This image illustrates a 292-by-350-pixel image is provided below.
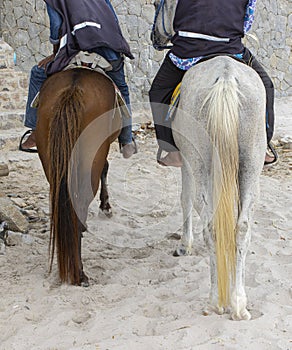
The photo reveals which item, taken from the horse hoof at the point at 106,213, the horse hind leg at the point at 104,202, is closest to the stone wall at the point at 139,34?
the horse hind leg at the point at 104,202

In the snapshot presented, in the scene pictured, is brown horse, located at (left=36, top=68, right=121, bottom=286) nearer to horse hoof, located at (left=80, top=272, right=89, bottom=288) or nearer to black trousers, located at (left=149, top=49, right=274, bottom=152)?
horse hoof, located at (left=80, top=272, right=89, bottom=288)

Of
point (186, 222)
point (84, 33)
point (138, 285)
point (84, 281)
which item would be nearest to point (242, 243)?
point (138, 285)

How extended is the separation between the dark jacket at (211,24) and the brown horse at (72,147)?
0.70m

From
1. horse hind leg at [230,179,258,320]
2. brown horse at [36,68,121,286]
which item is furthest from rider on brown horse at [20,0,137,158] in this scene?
horse hind leg at [230,179,258,320]

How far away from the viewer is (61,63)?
3824 millimetres

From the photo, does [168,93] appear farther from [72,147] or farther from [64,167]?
[64,167]

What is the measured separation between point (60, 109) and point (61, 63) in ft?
1.76

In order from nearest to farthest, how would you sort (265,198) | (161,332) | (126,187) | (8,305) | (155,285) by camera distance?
(161,332) < (8,305) < (155,285) < (265,198) < (126,187)

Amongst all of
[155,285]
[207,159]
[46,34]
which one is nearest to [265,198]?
[155,285]

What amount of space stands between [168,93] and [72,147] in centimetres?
79

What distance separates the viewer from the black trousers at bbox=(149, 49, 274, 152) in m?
3.56

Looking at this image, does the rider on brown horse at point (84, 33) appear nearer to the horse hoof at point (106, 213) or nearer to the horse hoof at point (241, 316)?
the horse hoof at point (106, 213)

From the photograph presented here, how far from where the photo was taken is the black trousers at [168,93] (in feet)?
11.7

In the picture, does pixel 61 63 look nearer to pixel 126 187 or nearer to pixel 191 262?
pixel 191 262
